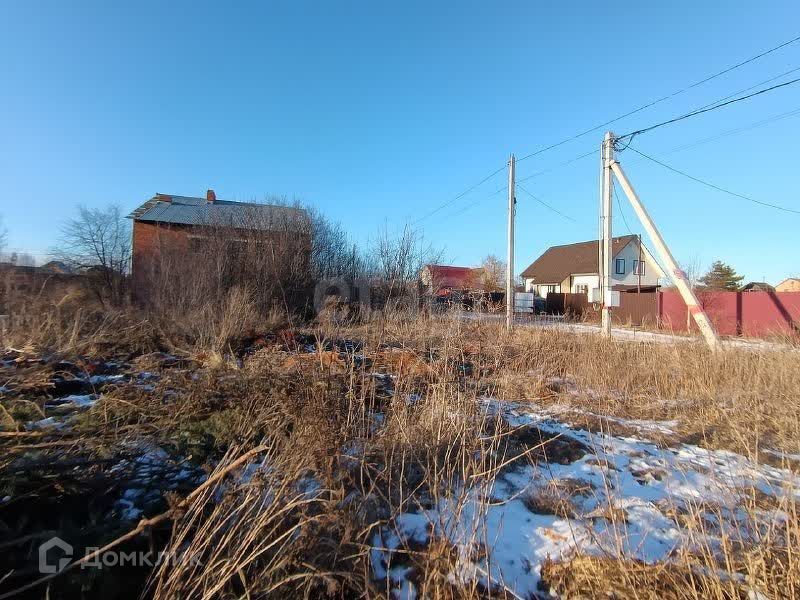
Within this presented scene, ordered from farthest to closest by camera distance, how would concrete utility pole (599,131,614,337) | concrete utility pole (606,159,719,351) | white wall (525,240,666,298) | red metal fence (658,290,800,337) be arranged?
1. white wall (525,240,666,298)
2. red metal fence (658,290,800,337)
3. concrete utility pole (599,131,614,337)
4. concrete utility pole (606,159,719,351)

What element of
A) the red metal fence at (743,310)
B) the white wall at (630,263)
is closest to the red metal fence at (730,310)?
the red metal fence at (743,310)

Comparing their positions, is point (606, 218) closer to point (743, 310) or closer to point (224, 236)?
point (743, 310)

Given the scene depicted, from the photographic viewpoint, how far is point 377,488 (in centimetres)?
221

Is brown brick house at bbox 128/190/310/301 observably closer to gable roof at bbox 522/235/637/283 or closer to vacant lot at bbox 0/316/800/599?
vacant lot at bbox 0/316/800/599

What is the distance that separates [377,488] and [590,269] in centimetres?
3865

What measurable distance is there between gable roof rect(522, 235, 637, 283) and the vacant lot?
114 ft

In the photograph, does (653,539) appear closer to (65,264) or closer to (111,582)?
(111,582)

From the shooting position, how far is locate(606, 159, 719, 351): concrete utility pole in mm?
8766

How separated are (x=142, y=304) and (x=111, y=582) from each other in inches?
449

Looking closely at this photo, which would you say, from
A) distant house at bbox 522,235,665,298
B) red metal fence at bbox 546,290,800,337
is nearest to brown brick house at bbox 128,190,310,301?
red metal fence at bbox 546,290,800,337

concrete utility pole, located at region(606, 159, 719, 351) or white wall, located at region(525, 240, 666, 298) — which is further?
white wall, located at region(525, 240, 666, 298)

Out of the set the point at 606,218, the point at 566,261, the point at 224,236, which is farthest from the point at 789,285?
the point at 224,236

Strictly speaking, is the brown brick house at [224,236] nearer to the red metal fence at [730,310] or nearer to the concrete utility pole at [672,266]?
the concrete utility pole at [672,266]

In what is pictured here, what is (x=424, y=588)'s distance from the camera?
176 centimetres
